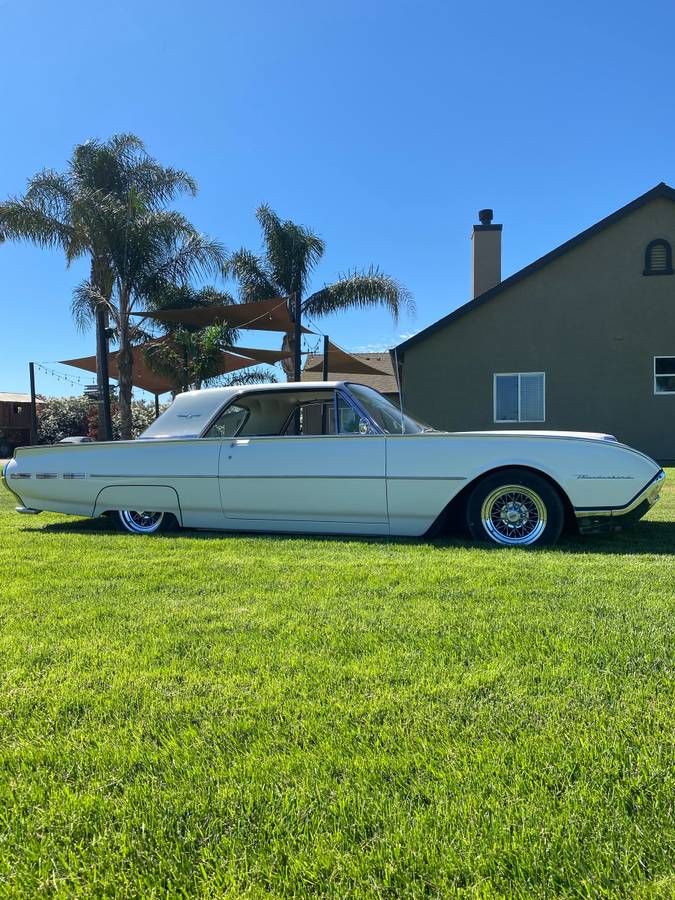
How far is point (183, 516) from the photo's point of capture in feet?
17.0

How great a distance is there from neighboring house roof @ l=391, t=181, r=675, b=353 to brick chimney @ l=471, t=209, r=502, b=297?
2.97 meters

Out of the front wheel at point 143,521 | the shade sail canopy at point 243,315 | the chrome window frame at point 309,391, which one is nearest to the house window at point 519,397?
the shade sail canopy at point 243,315

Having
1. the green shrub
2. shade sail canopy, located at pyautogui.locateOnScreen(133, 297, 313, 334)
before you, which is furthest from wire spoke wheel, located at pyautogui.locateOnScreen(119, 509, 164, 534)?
the green shrub

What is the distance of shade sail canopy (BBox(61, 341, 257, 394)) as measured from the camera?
15.6 m

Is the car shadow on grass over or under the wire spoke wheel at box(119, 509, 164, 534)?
under

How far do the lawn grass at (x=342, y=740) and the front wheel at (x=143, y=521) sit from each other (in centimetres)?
213

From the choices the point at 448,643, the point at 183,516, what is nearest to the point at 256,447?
the point at 183,516

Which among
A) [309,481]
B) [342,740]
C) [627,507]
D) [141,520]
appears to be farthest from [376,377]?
[342,740]

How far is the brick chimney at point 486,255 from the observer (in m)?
16.4

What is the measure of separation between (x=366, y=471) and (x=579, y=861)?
11.4ft

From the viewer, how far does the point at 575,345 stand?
1325 centimetres

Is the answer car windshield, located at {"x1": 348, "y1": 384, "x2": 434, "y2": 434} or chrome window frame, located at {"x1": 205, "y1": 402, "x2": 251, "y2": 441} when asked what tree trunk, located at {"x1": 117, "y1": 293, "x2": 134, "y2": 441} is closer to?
chrome window frame, located at {"x1": 205, "y1": 402, "x2": 251, "y2": 441}

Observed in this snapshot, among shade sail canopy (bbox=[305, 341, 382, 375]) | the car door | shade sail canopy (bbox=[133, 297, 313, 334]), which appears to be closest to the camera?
the car door

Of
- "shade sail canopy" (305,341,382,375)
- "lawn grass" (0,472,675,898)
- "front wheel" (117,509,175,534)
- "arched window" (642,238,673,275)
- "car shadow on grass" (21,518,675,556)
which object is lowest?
"lawn grass" (0,472,675,898)
